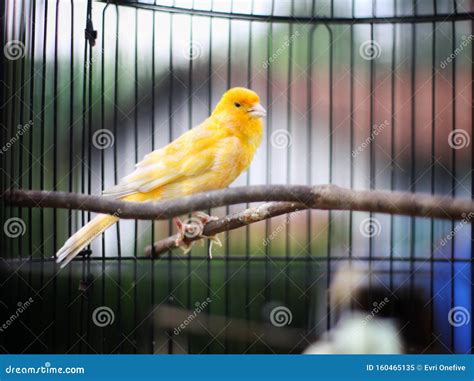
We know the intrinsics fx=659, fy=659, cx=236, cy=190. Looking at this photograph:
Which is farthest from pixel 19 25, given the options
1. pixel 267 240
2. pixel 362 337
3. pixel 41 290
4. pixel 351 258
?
pixel 362 337

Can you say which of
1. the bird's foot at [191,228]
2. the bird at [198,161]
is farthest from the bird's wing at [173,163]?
the bird's foot at [191,228]

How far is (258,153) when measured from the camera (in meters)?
2.12

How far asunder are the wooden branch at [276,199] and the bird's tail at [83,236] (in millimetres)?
170

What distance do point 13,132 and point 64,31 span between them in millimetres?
371

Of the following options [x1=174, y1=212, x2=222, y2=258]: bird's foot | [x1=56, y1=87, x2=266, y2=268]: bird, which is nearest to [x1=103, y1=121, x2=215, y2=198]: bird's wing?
[x1=56, y1=87, x2=266, y2=268]: bird

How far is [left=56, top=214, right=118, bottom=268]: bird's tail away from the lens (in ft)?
6.91

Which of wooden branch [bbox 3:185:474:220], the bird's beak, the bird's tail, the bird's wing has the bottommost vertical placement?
the bird's tail

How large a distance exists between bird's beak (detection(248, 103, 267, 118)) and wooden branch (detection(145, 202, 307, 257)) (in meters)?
0.29

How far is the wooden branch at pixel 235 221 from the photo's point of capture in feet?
6.50

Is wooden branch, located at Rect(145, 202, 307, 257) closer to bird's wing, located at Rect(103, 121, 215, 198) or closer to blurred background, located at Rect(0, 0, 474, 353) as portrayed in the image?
blurred background, located at Rect(0, 0, 474, 353)

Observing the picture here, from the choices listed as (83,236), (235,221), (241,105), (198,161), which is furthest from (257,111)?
(83,236)

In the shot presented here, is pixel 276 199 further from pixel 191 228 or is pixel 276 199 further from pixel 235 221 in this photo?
pixel 191 228

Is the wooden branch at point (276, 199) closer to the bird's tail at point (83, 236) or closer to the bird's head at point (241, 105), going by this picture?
the bird's tail at point (83, 236)
